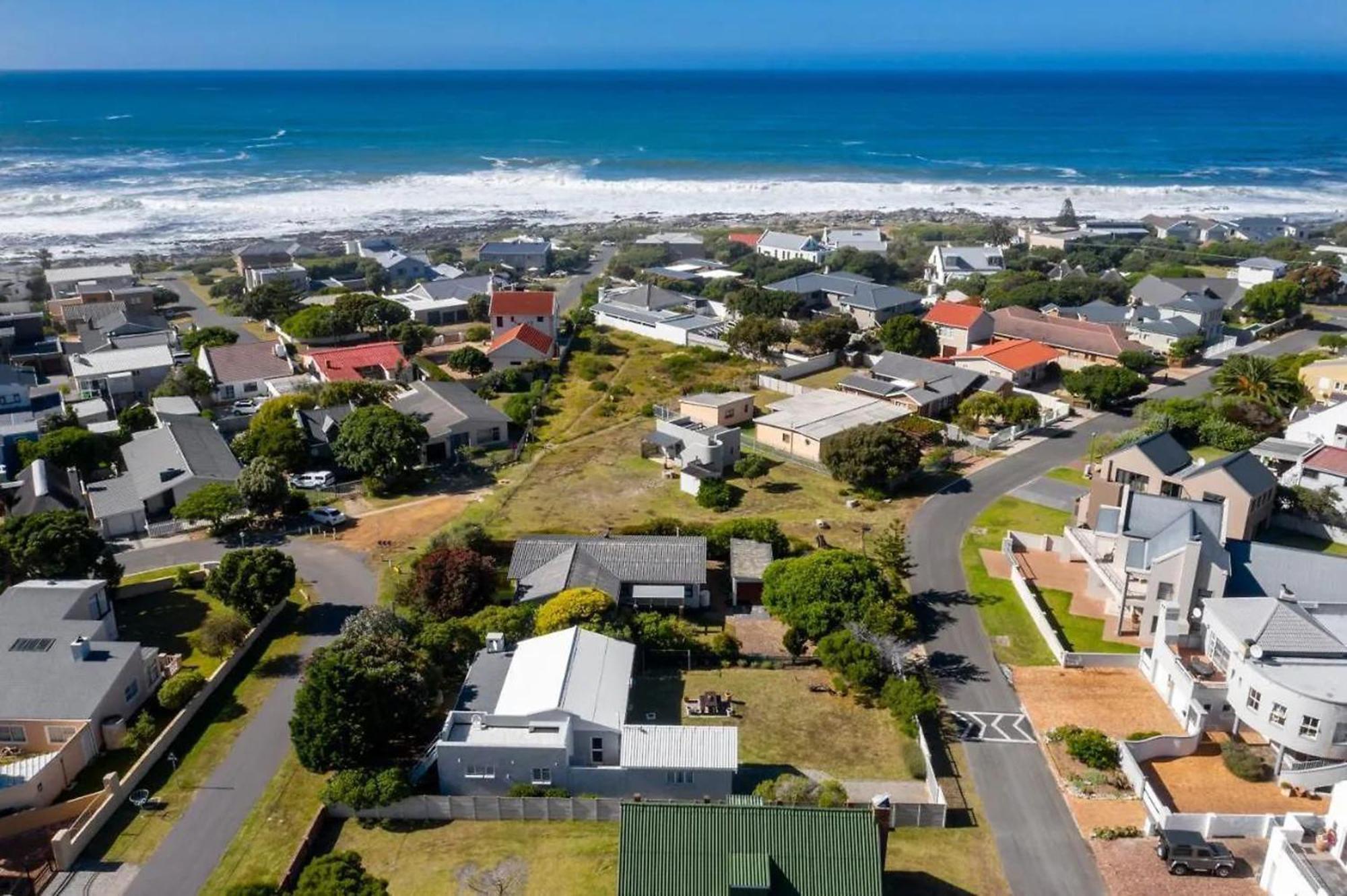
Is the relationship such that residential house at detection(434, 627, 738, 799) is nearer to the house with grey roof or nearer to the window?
the house with grey roof

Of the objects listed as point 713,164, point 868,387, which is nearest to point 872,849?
point 868,387

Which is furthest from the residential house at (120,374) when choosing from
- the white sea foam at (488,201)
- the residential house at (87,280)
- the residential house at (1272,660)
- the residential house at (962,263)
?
the white sea foam at (488,201)

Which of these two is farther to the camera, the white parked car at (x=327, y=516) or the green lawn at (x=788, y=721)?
the white parked car at (x=327, y=516)

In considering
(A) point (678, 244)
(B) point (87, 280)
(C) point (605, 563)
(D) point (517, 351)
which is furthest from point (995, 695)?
(A) point (678, 244)

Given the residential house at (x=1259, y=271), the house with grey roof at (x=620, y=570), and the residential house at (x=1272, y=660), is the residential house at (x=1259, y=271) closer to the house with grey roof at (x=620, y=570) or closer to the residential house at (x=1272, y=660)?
the residential house at (x=1272, y=660)

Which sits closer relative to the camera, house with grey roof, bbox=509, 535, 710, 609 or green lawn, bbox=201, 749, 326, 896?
green lawn, bbox=201, 749, 326, 896

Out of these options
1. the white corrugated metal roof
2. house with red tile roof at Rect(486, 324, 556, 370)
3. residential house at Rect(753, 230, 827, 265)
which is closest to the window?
the white corrugated metal roof
